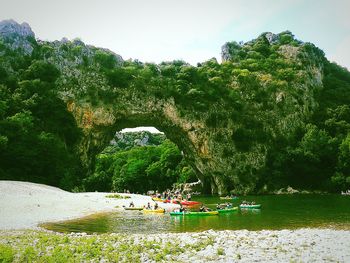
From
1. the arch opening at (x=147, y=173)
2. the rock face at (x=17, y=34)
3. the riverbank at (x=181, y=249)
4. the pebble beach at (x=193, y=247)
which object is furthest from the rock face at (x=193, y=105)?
the riverbank at (x=181, y=249)

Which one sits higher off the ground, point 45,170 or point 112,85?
point 112,85

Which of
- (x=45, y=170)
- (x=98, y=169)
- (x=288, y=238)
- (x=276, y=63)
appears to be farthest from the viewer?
(x=98, y=169)

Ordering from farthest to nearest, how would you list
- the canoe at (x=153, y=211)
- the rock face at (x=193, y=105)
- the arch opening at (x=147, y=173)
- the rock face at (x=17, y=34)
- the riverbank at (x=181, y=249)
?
the arch opening at (x=147, y=173) < the rock face at (x=193, y=105) < the rock face at (x=17, y=34) < the canoe at (x=153, y=211) < the riverbank at (x=181, y=249)

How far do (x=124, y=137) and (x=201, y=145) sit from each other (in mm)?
97480

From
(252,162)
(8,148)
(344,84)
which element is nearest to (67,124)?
(8,148)

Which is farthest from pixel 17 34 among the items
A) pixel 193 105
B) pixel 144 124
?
pixel 193 105

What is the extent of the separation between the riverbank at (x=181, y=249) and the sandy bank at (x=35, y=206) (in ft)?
23.6

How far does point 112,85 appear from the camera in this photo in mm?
67625

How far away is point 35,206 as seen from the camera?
96.7 ft

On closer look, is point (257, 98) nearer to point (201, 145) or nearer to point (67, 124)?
point (201, 145)

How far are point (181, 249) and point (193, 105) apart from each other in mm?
58809

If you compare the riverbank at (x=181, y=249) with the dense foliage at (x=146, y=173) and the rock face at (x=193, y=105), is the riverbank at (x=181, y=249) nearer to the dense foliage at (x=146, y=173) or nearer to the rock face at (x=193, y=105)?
the rock face at (x=193, y=105)

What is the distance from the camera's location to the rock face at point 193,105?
6544cm

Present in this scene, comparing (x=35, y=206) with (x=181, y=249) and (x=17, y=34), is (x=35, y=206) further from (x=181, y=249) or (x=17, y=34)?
(x=17, y=34)
